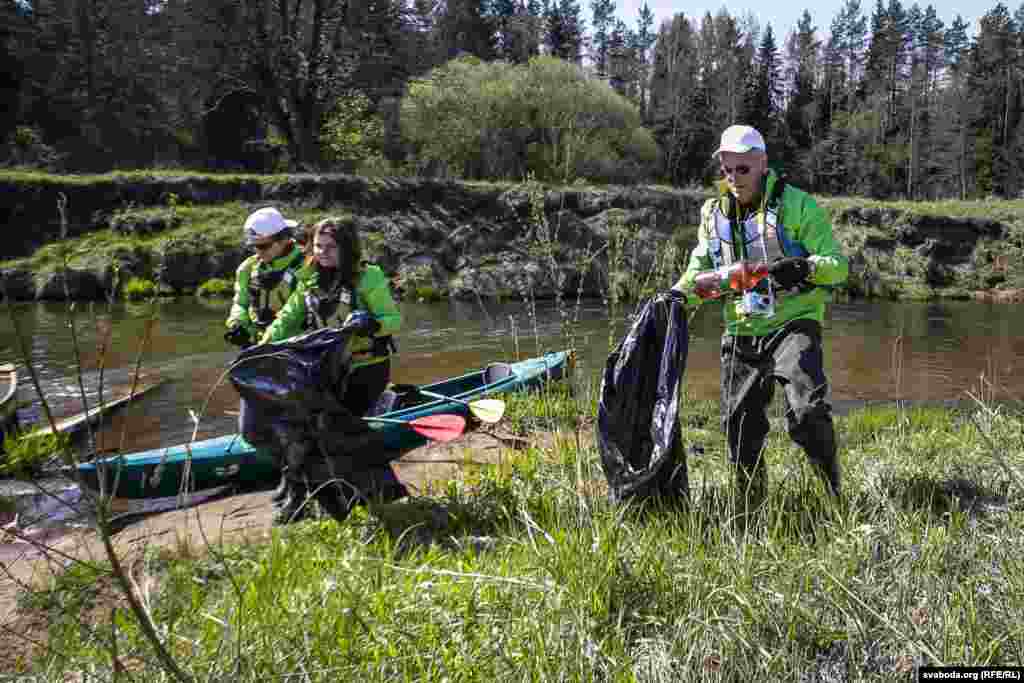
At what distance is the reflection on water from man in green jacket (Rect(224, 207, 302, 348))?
164 centimetres

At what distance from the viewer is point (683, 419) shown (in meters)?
6.88

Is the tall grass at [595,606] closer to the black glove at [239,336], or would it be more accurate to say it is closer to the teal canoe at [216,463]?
the teal canoe at [216,463]

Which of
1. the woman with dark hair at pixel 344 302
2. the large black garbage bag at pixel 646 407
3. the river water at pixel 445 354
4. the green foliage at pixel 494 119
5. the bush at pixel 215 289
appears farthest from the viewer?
the green foliage at pixel 494 119

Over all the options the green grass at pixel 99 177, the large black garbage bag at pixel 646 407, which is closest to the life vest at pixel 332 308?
the large black garbage bag at pixel 646 407

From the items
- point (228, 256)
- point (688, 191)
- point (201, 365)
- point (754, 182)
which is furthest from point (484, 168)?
point (754, 182)

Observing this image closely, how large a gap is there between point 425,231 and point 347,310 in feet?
59.4

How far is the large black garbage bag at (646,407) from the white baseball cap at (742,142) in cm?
79

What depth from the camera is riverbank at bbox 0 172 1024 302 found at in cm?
1886

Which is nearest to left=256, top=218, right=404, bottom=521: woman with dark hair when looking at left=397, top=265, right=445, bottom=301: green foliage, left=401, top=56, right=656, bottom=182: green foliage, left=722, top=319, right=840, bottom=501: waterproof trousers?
left=722, top=319, right=840, bottom=501: waterproof trousers

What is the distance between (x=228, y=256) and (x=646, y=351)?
61.9 ft

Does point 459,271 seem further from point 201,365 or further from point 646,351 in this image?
point 646,351

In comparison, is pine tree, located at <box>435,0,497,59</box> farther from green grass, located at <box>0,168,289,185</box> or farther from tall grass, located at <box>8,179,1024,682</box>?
tall grass, located at <box>8,179,1024,682</box>

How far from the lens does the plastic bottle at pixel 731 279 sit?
319 cm

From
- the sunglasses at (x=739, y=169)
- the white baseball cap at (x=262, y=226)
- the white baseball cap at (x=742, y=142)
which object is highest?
the white baseball cap at (x=742, y=142)
